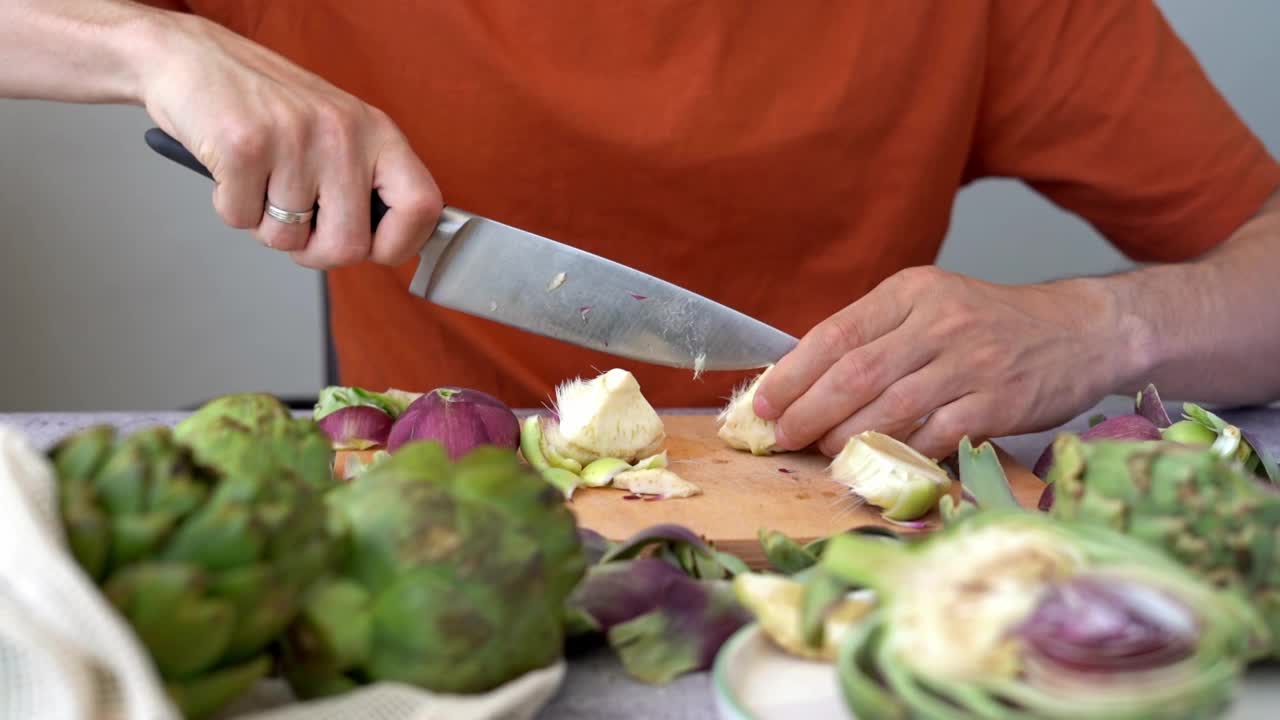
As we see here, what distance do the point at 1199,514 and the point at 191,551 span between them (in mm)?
384

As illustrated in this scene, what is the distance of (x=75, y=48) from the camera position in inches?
42.4

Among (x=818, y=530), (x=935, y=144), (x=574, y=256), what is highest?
(x=935, y=144)

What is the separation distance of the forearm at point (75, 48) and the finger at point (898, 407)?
0.68 m

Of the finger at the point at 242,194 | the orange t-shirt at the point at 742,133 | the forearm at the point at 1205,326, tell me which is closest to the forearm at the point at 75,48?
the finger at the point at 242,194

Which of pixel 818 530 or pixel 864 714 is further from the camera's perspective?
pixel 818 530

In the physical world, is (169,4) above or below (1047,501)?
above

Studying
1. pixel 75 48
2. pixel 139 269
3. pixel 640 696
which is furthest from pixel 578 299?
pixel 139 269

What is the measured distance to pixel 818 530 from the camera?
0.90 meters

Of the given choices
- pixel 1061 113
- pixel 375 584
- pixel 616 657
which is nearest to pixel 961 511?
pixel 616 657

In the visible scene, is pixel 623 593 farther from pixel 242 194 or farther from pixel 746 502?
pixel 242 194

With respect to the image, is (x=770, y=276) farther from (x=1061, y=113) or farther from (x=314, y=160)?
(x=314, y=160)

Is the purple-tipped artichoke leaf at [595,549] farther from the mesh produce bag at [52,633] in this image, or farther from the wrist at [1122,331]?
the wrist at [1122,331]

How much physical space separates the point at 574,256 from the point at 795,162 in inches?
18.8

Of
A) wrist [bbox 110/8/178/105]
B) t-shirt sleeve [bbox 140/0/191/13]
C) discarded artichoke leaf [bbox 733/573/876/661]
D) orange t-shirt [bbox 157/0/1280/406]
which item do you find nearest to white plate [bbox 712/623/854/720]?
discarded artichoke leaf [bbox 733/573/876/661]
